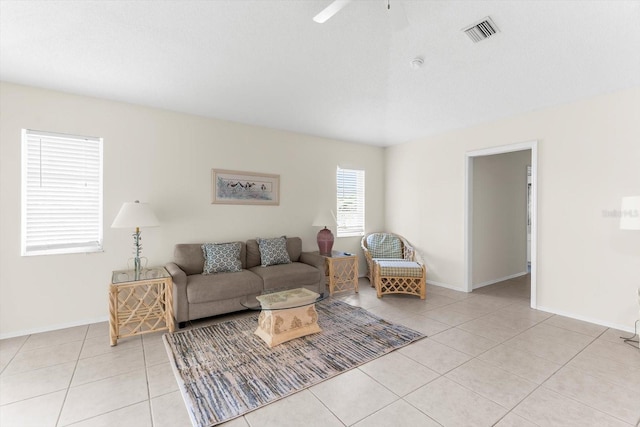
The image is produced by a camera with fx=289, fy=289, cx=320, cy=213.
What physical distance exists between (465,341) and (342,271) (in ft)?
6.87

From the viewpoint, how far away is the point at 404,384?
6.98 feet

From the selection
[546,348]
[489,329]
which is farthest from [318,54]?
[546,348]

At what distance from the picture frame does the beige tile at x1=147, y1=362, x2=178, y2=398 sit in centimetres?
218

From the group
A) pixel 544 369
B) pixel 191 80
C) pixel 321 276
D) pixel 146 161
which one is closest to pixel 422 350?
pixel 544 369

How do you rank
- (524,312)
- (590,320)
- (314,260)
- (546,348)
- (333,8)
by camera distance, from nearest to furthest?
(333,8), (546,348), (590,320), (524,312), (314,260)

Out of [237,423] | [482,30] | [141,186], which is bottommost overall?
[237,423]

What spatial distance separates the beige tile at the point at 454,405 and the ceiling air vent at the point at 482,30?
8.43ft

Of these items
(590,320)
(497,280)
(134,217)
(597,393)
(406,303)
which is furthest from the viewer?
(497,280)

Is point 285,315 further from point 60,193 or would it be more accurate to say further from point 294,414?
point 60,193

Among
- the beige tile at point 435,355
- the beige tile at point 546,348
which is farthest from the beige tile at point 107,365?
the beige tile at point 546,348

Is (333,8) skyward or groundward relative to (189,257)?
skyward

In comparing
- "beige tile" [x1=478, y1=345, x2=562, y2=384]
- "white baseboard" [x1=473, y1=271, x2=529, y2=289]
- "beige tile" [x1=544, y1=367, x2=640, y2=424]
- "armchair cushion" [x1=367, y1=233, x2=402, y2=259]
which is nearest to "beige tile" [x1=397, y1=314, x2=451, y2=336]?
"beige tile" [x1=478, y1=345, x2=562, y2=384]

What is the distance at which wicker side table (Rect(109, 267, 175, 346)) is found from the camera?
275 centimetres

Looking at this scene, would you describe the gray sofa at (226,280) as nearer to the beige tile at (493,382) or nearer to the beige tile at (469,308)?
the beige tile at (469,308)
